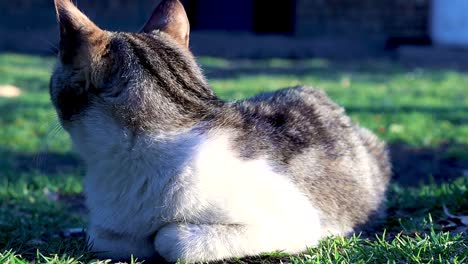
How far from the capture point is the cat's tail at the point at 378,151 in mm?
4551

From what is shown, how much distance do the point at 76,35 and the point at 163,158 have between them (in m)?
0.63

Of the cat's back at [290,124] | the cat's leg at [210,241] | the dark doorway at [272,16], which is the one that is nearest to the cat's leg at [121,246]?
the cat's leg at [210,241]

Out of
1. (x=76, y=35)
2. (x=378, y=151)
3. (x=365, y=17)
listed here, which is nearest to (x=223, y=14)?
(x=365, y=17)

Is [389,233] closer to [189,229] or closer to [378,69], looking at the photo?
[189,229]

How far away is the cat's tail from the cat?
1.30m

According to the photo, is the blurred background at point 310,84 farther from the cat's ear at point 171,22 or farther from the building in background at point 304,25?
the cat's ear at point 171,22

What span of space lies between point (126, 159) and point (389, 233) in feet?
5.38

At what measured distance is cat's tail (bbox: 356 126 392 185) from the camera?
4551 millimetres

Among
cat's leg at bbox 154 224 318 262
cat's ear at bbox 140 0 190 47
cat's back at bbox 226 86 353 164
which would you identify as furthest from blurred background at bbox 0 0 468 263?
cat's back at bbox 226 86 353 164

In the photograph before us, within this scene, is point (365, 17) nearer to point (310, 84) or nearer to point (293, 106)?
point (310, 84)

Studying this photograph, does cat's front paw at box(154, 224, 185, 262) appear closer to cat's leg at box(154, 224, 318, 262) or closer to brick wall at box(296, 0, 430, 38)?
cat's leg at box(154, 224, 318, 262)

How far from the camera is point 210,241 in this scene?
9.89ft

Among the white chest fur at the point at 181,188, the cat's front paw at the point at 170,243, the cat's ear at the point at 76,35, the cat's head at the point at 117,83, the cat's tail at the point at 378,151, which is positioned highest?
the cat's ear at the point at 76,35

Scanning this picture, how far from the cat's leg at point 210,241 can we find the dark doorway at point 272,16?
14825mm
